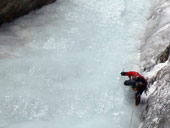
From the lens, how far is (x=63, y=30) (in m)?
11.7

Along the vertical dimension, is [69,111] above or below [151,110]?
below

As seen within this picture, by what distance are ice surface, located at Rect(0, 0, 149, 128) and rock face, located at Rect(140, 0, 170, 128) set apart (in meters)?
0.55

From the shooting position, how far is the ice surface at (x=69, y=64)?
7832 mm

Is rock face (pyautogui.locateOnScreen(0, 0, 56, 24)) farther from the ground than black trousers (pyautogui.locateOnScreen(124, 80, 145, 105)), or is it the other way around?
black trousers (pyautogui.locateOnScreen(124, 80, 145, 105))

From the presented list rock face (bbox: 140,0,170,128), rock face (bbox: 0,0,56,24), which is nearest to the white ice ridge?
rock face (bbox: 140,0,170,128)

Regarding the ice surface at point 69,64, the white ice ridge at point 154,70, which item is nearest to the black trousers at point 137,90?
the ice surface at point 69,64

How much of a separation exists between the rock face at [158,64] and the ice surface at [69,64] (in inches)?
21.7

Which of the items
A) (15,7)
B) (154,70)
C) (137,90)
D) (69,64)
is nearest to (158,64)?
(154,70)

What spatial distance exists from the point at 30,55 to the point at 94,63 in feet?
7.75

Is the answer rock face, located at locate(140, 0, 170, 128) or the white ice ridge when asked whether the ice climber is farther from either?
the white ice ridge

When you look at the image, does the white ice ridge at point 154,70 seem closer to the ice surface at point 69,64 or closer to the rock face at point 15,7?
the ice surface at point 69,64

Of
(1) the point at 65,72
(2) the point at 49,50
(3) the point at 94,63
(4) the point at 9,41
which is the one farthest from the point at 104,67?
(4) the point at 9,41

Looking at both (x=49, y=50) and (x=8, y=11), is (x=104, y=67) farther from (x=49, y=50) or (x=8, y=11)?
(x=8, y=11)

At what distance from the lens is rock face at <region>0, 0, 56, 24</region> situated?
11019 millimetres
